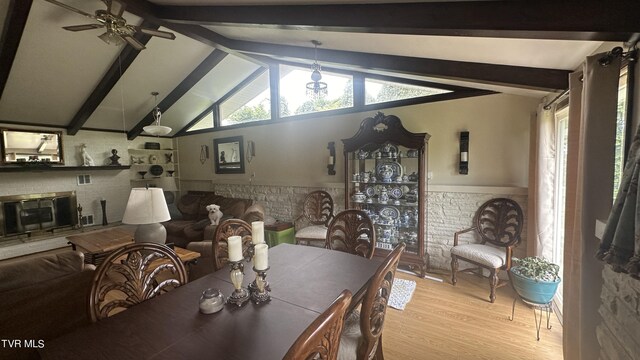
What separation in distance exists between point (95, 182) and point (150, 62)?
130 inches

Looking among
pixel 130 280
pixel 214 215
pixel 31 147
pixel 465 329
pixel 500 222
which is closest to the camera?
pixel 130 280

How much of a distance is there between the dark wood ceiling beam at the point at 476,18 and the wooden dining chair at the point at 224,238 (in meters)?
1.69

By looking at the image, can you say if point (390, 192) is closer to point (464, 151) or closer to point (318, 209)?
point (464, 151)

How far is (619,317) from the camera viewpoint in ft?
4.13

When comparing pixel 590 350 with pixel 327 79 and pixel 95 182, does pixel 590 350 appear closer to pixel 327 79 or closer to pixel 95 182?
pixel 327 79

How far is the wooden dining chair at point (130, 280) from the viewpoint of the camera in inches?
48.6

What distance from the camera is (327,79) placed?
4227 mm

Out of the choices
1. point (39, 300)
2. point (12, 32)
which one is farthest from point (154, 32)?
point (39, 300)

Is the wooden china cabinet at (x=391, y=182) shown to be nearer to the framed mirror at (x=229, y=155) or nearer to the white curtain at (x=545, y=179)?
the white curtain at (x=545, y=179)

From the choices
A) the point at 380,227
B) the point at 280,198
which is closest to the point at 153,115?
the point at 280,198

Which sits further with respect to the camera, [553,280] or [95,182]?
[95,182]

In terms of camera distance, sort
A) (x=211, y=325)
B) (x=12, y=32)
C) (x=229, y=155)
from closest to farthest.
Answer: (x=211, y=325) < (x=12, y=32) < (x=229, y=155)

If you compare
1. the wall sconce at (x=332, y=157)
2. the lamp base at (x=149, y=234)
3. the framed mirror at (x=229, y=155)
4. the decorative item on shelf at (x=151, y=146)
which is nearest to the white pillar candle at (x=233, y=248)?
the lamp base at (x=149, y=234)

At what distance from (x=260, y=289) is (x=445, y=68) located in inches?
96.3
